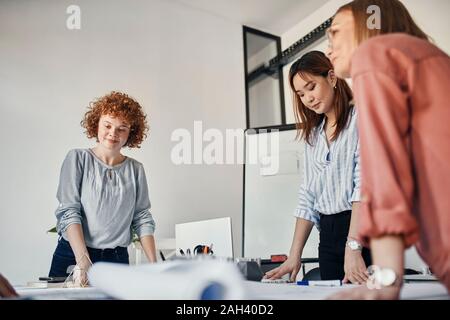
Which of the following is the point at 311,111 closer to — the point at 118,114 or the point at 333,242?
the point at 333,242

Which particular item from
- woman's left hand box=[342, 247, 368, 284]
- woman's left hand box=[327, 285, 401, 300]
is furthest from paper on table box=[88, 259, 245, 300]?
woman's left hand box=[342, 247, 368, 284]

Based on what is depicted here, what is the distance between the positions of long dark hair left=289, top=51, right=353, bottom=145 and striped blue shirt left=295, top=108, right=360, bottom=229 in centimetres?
2

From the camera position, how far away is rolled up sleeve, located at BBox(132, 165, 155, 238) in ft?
4.19

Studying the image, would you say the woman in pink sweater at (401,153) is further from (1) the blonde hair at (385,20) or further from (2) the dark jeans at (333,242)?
(2) the dark jeans at (333,242)

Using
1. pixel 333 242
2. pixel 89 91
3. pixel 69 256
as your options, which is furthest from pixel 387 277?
pixel 89 91

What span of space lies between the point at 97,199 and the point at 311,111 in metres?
0.59

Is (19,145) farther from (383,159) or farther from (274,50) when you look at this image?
(383,159)

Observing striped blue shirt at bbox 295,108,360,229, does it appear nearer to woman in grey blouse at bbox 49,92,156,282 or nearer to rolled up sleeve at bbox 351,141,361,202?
rolled up sleeve at bbox 351,141,361,202

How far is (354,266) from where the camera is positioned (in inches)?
41.9

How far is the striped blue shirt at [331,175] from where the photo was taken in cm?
117
